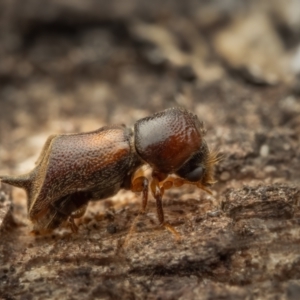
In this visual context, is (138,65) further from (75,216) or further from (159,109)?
(75,216)

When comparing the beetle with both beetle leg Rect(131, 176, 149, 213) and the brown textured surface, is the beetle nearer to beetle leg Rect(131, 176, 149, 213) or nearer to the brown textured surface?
beetle leg Rect(131, 176, 149, 213)

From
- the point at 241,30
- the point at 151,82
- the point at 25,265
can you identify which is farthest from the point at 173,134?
the point at 241,30

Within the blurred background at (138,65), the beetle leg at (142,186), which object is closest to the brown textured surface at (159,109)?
the blurred background at (138,65)

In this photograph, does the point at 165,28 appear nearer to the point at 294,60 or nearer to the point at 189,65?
the point at 189,65

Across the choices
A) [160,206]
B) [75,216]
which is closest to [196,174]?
[160,206]

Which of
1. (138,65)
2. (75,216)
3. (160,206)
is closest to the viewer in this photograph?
(160,206)

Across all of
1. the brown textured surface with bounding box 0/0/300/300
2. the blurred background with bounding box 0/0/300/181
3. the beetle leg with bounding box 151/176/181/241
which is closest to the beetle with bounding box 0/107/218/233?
the beetle leg with bounding box 151/176/181/241
